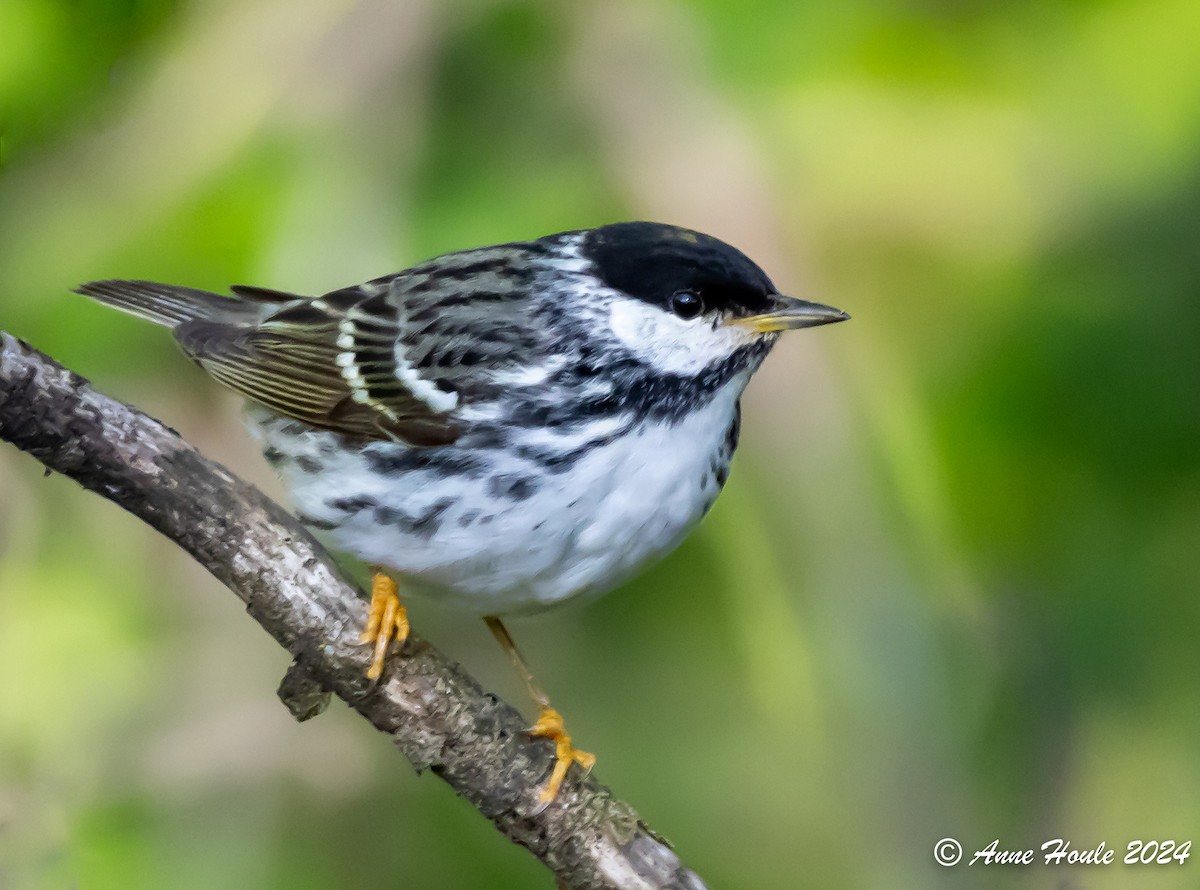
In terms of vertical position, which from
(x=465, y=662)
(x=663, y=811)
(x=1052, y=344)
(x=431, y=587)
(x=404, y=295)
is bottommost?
(x=663, y=811)

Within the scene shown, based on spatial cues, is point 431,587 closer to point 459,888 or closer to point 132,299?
point 132,299

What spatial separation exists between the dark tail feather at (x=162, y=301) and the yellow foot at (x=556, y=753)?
168 cm

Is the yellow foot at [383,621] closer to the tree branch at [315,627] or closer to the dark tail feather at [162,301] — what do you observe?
the tree branch at [315,627]

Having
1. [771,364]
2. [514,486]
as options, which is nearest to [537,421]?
[514,486]

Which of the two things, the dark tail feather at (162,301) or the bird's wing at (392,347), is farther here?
the dark tail feather at (162,301)

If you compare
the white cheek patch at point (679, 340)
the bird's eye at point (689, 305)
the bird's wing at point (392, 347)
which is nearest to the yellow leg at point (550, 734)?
the bird's wing at point (392, 347)

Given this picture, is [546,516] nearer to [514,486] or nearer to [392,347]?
[514,486]

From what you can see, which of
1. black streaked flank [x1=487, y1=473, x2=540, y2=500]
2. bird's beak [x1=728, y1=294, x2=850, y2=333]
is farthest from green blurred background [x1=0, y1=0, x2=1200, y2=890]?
black streaked flank [x1=487, y1=473, x2=540, y2=500]

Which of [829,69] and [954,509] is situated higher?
[829,69]

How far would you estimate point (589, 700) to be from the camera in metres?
5.19

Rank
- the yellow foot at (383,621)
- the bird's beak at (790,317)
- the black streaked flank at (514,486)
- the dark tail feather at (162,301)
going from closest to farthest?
the yellow foot at (383,621) → the black streaked flank at (514,486) → the bird's beak at (790,317) → the dark tail feather at (162,301)

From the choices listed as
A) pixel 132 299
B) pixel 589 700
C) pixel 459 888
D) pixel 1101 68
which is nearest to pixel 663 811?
pixel 589 700

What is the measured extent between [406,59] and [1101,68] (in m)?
2.34

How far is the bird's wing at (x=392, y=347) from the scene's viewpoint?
359 centimetres
